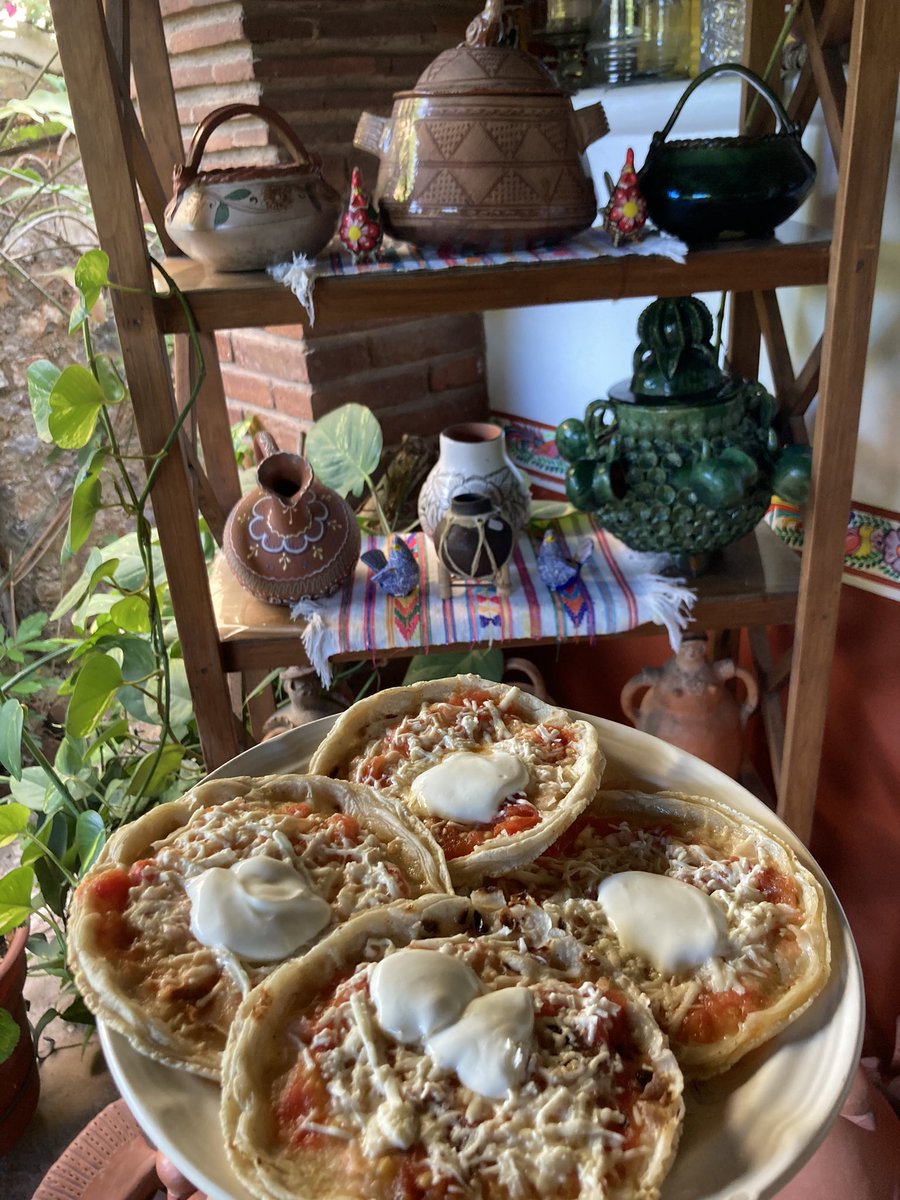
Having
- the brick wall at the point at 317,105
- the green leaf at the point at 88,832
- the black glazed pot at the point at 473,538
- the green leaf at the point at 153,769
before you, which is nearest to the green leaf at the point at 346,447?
the brick wall at the point at 317,105

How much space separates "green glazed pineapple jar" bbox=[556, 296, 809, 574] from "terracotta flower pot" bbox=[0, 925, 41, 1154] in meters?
1.05

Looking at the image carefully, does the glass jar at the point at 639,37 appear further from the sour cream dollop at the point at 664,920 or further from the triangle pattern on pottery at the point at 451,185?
the sour cream dollop at the point at 664,920

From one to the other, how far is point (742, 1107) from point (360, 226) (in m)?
0.94

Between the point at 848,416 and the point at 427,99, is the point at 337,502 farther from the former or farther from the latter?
the point at 848,416

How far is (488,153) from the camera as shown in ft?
3.33

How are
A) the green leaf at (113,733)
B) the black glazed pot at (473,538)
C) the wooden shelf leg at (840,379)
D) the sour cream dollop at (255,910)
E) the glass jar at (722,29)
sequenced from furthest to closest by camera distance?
the green leaf at (113,733) → the glass jar at (722,29) → the black glazed pot at (473,538) → the wooden shelf leg at (840,379) → the sour cream dollop at (255,910)

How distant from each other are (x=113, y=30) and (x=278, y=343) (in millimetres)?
629

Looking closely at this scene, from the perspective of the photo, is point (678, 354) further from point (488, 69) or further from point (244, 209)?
point (244, 209)

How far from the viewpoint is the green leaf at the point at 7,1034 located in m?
1.24

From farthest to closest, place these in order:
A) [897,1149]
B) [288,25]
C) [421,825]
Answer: [288,25] < [897,1149] < [421,825]

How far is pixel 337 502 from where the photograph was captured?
1262mm

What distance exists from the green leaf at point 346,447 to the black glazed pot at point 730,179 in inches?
23.0

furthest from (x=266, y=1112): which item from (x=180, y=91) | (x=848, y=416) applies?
(x=180, y=91)

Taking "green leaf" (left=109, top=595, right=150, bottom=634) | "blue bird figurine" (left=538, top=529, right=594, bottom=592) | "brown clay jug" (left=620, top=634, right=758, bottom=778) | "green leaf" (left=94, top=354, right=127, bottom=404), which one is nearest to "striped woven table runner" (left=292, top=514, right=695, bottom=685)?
"blue bird figurine" (left=538, top=529, right=594, bottom=592)
